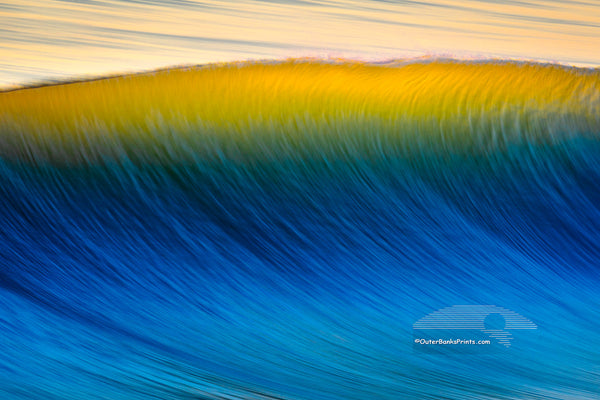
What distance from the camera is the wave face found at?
172 centimetres

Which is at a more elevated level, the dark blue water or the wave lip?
the wave lip

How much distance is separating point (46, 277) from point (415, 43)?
4.13 feet

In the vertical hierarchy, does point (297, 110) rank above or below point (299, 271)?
above

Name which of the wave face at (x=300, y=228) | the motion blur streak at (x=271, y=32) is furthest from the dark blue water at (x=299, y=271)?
the motion blur streak at (x=271, y=32)

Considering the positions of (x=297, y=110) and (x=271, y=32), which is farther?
(x=297, y=110)

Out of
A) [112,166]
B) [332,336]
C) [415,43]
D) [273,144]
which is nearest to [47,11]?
[112,166]

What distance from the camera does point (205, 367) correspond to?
5.59 feet

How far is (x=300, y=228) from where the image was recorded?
1.86 m

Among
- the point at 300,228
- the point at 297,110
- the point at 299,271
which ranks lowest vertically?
the point at 299,271

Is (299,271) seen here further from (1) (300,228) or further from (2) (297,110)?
(2) (297,110)

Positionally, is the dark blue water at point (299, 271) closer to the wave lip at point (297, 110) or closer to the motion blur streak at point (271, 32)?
the wave lip at point (297, 110)

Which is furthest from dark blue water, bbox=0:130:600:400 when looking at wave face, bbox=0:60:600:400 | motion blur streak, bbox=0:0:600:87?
motion blur streak, bbox=0:0:600:87

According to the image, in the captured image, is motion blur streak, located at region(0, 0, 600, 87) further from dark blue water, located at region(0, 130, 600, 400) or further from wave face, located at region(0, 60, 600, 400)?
dark blue water, located at region(0, 130, 600, 400)

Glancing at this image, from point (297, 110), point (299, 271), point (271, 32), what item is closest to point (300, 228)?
point (299, 271)
